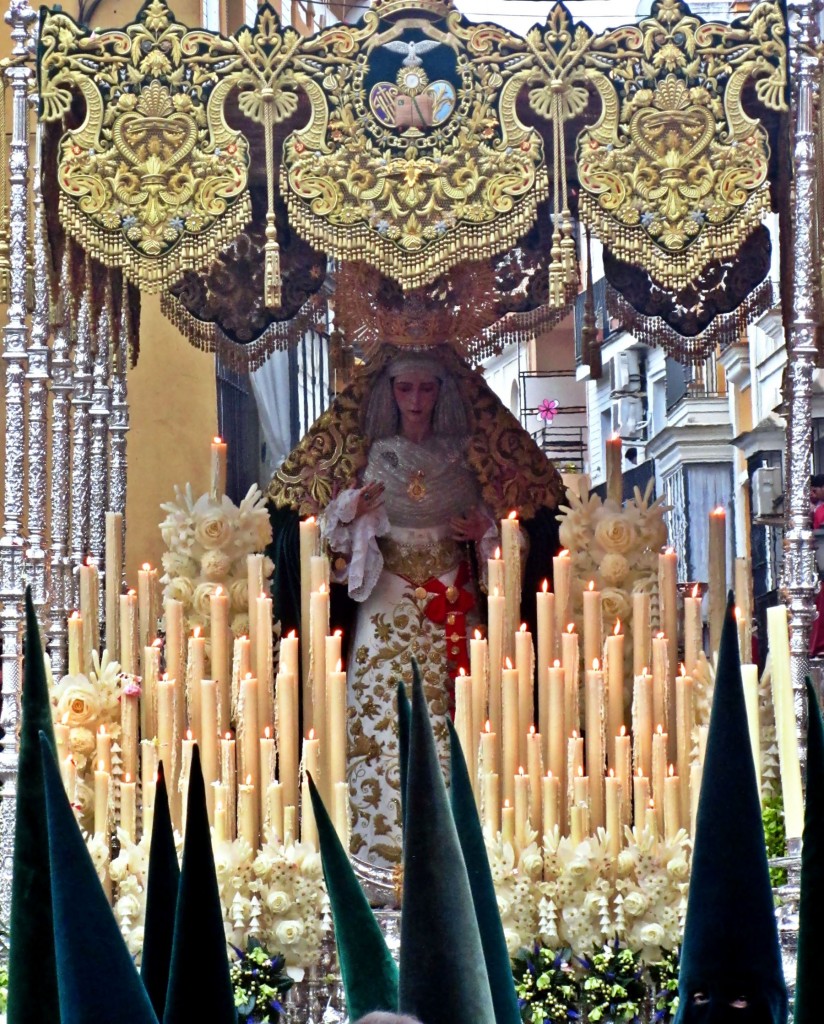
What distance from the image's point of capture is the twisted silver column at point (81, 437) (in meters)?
6.86

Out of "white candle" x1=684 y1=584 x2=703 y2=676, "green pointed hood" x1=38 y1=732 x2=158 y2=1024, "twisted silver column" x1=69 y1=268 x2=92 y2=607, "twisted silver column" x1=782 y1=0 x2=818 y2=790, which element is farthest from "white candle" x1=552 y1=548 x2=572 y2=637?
"green pointed hood" x1=38 y1=732 x2=158 y2=1024

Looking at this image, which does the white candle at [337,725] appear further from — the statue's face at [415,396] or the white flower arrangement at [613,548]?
the statue's face at [415,396]

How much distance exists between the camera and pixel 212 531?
6.41m

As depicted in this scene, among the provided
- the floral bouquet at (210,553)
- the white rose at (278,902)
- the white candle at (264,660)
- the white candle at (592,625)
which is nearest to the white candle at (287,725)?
the white candle at (264,660)

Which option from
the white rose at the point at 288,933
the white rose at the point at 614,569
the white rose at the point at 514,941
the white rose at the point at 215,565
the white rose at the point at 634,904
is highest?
the white rose at the point at 215,565

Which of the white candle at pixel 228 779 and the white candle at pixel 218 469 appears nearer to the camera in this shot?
the white candle at pixel 228 779

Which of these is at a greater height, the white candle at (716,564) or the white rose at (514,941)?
the white candle at (716,564)

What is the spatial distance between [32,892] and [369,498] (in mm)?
4359

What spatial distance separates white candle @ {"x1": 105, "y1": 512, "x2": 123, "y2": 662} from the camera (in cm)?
605

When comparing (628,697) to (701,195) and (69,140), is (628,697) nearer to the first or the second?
(701,195)

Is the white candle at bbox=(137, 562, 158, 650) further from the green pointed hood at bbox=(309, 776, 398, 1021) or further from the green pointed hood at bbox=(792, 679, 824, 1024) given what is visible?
the green pointed hood at bbox=(792, 679, 824, 1024)

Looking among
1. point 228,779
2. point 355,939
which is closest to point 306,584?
point 228,779

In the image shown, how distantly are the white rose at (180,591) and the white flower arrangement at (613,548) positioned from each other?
1163 mm

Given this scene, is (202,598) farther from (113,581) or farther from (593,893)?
(593,893)
